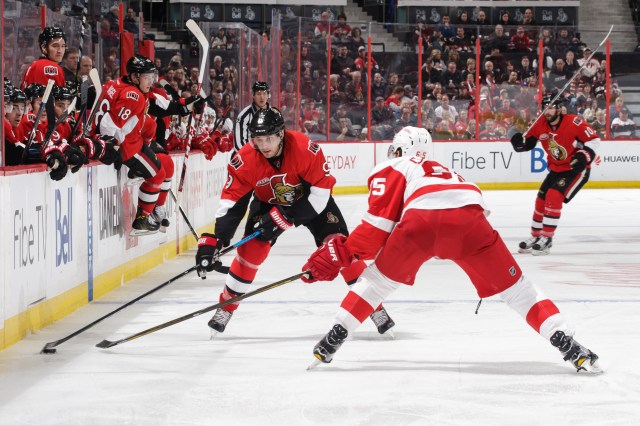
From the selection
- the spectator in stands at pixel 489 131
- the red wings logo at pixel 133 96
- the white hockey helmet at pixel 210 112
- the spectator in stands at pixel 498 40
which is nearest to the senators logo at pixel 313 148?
the red wings logo at pixel 133 96

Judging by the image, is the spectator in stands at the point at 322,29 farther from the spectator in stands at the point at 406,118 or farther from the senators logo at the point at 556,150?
the senators logo at the point at 556,150

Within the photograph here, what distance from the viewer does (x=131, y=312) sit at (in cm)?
555

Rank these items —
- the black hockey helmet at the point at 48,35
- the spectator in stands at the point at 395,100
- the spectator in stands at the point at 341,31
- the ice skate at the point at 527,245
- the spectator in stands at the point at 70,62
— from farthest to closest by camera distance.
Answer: the spectator in stands at the point at 395,100
the spectator in stands at the point at 341,31
the ice skate at the point at 527,245
the spectator in stands at the point at 70,62
the black hockey helmet at the point at 48,35

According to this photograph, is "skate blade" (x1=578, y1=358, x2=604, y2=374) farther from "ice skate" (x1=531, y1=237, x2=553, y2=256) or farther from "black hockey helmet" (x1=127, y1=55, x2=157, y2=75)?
"ice skate" (x1=531, y1=237, x2=553, y2=256)

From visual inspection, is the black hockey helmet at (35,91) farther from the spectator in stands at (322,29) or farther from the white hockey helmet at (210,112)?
the spectator in stands at (322,29)

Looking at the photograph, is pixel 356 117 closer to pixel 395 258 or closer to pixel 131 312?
pixel 131 312

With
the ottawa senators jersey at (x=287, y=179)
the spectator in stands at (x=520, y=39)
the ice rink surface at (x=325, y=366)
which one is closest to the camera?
the ice rink surface at (x=325, y=366)

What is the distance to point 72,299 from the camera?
5.56 metres

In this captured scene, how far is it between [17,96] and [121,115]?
1.45 meters

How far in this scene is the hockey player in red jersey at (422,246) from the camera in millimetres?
3795

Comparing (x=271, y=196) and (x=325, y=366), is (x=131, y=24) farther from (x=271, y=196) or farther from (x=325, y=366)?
(x=325, y=366)

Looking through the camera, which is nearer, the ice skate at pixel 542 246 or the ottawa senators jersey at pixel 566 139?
the ice skate at pixel 542 246

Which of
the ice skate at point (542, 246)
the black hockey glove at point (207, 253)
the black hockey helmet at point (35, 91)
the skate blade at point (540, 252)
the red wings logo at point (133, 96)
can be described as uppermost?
the black hockey helmet at point (35, 91)

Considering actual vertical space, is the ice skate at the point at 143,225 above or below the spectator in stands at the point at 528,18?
below
